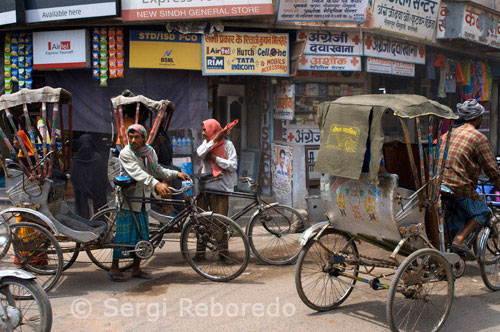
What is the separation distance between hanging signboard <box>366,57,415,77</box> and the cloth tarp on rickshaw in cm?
680

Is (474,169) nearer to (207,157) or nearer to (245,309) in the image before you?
(245,309)

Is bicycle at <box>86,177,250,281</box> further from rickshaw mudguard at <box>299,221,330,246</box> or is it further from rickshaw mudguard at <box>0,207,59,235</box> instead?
rickshaw mudguard at <box>299,221,330,246</box>

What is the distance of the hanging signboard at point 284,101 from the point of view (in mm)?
10455

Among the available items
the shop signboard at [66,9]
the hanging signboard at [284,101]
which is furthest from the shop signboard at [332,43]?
the shop signboard at [66,9]

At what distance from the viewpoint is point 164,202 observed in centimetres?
583

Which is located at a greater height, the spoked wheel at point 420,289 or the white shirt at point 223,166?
the white shirt at point 223,166

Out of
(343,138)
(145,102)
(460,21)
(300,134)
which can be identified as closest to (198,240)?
(145,102)

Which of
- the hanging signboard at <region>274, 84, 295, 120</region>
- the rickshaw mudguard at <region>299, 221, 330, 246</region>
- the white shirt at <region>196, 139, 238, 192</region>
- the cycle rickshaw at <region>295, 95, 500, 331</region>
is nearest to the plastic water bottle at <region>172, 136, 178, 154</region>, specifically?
the hanging signboard at <region>274, 84, 295, 120</region>

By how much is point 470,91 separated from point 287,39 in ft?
22.0

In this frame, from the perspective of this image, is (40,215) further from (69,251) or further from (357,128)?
(357,128)

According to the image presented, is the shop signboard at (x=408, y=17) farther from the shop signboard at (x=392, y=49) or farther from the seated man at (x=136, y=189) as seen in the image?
the seated man at (x=136, y=189)

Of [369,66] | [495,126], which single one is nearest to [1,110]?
[369,66]

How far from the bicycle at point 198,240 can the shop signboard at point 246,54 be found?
4492 mm

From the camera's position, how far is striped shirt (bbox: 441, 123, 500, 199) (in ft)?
16.9
